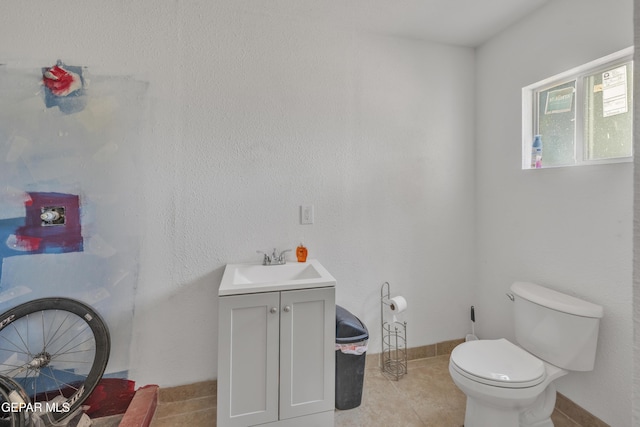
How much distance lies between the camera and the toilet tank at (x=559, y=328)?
142cm

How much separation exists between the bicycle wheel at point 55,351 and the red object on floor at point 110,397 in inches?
4.0

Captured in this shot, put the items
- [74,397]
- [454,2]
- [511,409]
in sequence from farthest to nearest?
[454,2]
[74,397]
[511,409]

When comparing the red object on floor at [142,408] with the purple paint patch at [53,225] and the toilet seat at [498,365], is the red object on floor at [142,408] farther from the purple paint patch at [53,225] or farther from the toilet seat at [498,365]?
the toilet seat at [498,365]

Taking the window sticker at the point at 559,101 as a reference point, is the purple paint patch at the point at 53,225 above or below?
below

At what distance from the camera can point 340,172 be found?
1996mm

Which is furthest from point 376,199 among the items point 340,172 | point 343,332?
point 343,332

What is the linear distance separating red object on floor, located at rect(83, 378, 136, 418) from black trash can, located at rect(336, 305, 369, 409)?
1.22 m

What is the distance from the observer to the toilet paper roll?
76.2 inches

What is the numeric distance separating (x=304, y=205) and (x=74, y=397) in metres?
1.61

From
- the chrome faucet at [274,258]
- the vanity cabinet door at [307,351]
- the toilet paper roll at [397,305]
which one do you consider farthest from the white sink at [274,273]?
the toilet paper roll at [397,305]

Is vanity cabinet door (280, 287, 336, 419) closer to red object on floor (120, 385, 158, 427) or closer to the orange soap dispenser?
the orange soap dispenser

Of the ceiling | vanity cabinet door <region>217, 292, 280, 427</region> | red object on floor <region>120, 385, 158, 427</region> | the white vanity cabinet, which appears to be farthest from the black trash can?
the ceiling

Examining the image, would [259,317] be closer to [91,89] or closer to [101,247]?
[101,247]

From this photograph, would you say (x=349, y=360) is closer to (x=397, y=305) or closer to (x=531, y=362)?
(x=397, y=305)
